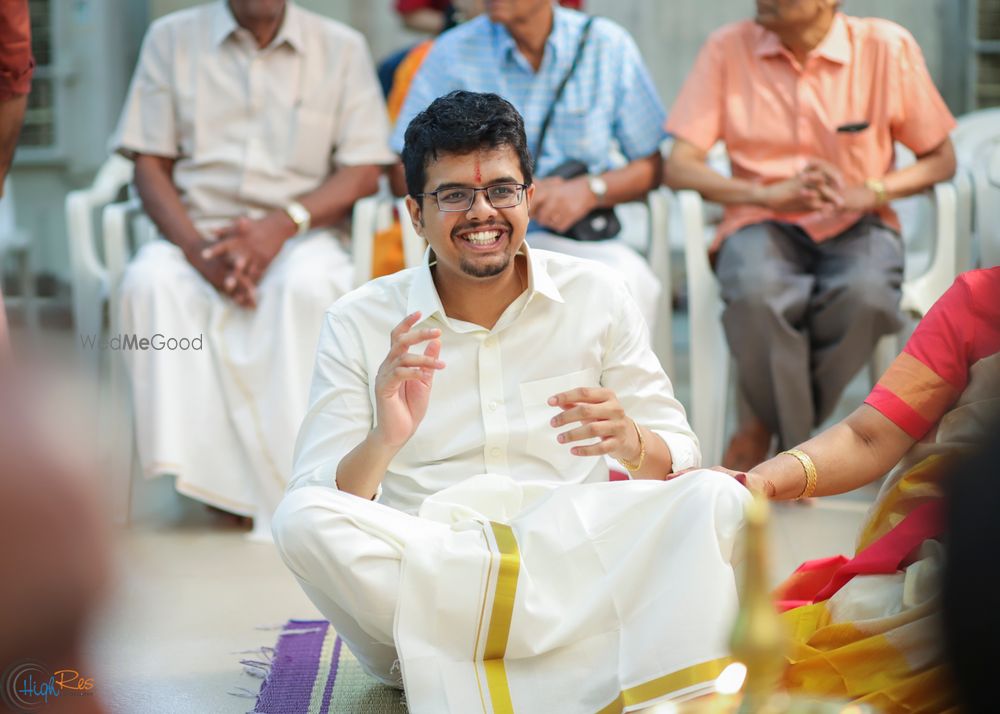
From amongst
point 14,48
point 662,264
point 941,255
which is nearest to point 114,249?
point 14,48

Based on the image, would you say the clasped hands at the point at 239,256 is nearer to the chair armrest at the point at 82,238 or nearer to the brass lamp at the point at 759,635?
the chair armrest at the point at 82,238

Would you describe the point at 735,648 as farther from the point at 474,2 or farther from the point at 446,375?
the point at 474,2

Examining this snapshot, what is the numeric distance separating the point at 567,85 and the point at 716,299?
899 millimetres

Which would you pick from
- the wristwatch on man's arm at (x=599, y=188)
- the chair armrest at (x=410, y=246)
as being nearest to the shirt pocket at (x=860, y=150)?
the wristwatch on man's arm at (x=599, y=188)

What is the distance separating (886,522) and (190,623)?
5.75 ft

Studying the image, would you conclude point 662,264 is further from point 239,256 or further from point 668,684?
point 668,684

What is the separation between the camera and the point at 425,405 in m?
2.52

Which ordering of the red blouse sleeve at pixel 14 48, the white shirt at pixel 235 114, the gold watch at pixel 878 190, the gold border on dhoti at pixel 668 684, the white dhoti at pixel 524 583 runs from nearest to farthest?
1. the gold border on dhoti at pixel 668 684
2. the white dhoti at pixel 524 583
3. the red blouse sleeve at pixel 14 48
4. the gold watch at pixel 878 190
5. the white shirt at pixel 235 114

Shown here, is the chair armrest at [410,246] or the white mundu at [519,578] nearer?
the white mundu at [519,578]

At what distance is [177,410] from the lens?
165 inches

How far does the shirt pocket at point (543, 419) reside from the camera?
2.78m

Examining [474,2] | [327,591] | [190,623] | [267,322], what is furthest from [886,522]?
[474,2]

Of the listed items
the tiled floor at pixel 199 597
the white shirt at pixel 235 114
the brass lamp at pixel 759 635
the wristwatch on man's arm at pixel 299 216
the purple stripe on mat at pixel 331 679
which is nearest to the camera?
the brass lamp at pixel 759 635

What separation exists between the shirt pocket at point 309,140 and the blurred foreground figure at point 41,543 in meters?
3.42
